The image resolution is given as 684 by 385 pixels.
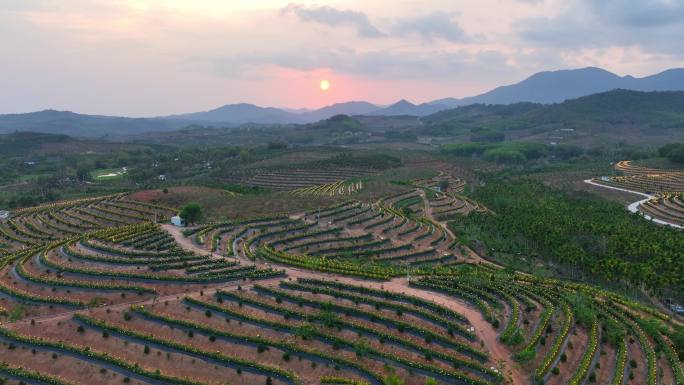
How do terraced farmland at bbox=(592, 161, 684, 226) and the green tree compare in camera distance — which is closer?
the green tree

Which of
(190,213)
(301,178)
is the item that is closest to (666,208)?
(301,178)

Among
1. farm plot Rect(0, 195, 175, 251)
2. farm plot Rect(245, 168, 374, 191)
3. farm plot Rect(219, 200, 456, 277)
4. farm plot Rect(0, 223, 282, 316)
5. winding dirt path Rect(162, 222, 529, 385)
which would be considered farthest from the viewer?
farm plot Rect(245, 168, 374, 191)

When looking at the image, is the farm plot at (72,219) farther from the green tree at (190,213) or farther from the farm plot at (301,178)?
the farm plot at (301,178)

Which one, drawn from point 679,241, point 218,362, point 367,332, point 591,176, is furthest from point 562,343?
point 591,176

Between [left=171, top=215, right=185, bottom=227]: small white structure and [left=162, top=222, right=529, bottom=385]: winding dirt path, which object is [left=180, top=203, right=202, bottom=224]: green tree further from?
[left=162, top=222, right=529, bottom=385]: winding dirt path

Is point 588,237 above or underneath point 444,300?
underneath

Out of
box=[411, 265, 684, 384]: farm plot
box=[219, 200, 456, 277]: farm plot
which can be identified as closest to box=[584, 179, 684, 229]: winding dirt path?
box=[219, 200, 456, 277]: farm plot

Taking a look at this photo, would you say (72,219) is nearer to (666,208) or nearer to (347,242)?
(347,242)

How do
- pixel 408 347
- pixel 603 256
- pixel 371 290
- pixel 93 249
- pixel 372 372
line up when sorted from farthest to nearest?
pixel 603 256
pixel 93 249
pixel 371 290
pixel 408 347
pixel 372 372

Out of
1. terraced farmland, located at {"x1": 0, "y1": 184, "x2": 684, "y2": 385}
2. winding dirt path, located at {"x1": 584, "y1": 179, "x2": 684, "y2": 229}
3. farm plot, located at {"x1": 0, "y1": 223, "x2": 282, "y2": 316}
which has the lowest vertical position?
winding dirt path, located at {"x1": 584, "y1": 179, "x2": 684, "y2": 229}

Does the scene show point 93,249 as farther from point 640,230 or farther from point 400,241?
point 640,230

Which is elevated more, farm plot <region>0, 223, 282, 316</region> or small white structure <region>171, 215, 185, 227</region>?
small white structure <region>171, 215, 185, 227</region>
